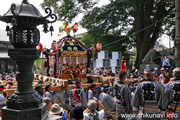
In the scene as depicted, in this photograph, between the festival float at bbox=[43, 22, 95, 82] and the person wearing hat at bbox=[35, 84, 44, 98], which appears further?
the festival float at bbox=[43, 22, 95, 82]

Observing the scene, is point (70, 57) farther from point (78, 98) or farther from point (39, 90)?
point (39, 90)

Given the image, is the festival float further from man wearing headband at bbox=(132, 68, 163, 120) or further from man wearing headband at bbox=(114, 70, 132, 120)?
man wearing headband at bbox=(132, 68, 163, 120)

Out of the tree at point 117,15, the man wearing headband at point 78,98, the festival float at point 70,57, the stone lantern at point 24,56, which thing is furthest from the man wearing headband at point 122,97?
the tree at point 117,15

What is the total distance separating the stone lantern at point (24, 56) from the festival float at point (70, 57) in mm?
8249

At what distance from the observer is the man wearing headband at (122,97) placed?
377cm

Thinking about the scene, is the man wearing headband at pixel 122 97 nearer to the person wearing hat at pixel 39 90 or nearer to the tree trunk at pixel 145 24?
the person wearing hat at pixel 39 90

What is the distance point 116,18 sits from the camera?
17328 mm

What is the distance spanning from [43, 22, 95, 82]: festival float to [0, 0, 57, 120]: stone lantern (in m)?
8.25

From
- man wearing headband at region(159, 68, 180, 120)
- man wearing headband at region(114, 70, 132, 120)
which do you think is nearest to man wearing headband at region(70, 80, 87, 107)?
man wearing headband at region(114, 70, 132, 120)

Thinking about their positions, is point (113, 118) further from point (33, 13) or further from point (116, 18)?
point (116, 18)

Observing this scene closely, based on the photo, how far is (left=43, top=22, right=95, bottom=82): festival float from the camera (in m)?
10.9

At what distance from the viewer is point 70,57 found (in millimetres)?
11141

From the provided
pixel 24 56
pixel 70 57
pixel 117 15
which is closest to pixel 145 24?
pixel 117 15

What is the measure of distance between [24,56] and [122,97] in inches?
90.4
